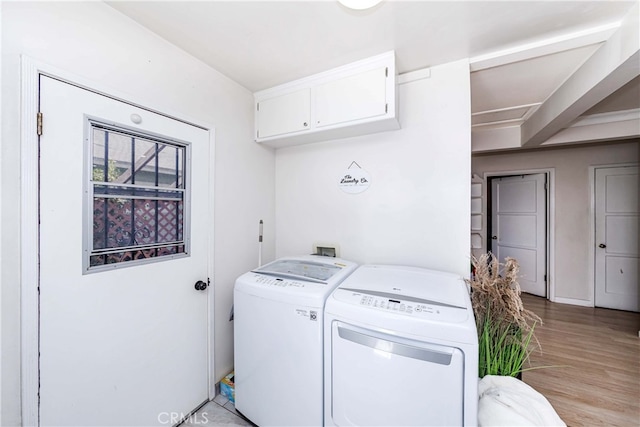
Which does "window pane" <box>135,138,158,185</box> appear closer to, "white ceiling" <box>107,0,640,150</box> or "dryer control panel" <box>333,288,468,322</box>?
"white ceiling" <box>107,0,640,150</box>

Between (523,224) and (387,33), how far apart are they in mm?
4194

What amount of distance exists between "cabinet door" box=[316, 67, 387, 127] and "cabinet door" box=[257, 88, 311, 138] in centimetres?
12

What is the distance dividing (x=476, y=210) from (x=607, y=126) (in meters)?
1.63

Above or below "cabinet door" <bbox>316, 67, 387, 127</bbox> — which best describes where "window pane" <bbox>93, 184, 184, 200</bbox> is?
below

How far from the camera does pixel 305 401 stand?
1.32 m

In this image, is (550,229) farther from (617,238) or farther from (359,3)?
(359,3)

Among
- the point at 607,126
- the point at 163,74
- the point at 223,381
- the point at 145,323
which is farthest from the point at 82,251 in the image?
the point at 607,126

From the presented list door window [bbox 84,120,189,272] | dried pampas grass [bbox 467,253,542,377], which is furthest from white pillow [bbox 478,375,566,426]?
door window [bbox 84,120,189,272]

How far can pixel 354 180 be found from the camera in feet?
6.79

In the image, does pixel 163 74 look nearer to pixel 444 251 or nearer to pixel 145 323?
pixel 145 323

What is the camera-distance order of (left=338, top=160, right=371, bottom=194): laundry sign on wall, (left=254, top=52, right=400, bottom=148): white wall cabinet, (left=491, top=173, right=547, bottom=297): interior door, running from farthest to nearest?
(left=491, top=173, right=547, bottom=297): interior door, (left=338, top=160, right=371, bottom=194): laundry sign on wall, (left=254, top=52, right=400, bottom=148): white wall cabinet

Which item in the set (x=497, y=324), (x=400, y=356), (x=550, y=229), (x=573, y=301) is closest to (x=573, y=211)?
(x=550, y=229)

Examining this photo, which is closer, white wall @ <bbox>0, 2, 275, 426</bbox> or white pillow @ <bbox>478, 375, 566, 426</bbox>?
white wall @ <bbox>0, 2, 275, 426</bbox>

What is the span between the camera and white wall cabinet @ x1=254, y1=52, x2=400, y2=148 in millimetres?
1645
